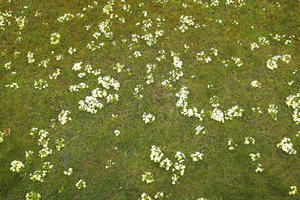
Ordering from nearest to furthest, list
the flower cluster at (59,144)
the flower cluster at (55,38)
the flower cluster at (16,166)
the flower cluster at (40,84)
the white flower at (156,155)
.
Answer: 1. the white flower at (156,155)
2. the flower cluster at (16,166)
3. the flower cluster at (59,144)
4. the flower cluster at (40,84)
5. the flower cluster at (55,38)

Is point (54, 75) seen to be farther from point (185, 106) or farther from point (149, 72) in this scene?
point (185, 106)

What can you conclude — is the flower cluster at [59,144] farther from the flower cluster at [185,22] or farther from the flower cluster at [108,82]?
A: the flower cluster at [185,22]

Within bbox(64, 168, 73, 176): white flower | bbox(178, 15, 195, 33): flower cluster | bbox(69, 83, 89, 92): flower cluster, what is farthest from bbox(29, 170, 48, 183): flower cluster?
bbox(178, 15, 195, 33): flower cluster

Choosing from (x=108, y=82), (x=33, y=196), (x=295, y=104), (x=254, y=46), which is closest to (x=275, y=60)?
(x=254, y=46)

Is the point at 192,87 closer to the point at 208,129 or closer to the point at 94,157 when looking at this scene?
the point at 208,129

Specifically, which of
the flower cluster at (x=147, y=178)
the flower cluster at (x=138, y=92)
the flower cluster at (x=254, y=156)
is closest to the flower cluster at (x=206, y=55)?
the flower cluster at (x=138, y=92)
